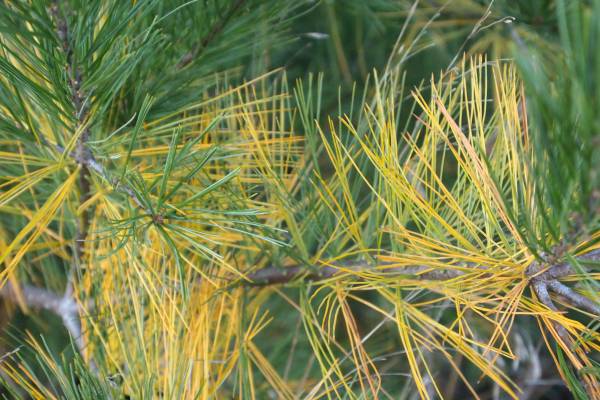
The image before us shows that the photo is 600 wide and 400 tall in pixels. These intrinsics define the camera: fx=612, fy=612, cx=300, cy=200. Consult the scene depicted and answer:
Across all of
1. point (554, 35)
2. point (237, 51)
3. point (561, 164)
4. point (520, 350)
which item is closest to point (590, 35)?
point (561, 164)

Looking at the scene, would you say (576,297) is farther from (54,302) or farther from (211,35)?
(54,302)

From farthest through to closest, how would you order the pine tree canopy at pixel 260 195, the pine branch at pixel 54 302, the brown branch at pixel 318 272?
the pine branch at pixel 54 302, the brown branch at pixel 318 272, the pine tree canopy at pixel 260 195

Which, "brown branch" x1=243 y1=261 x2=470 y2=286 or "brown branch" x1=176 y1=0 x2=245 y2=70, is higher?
"brown branch" x1=176 y1=0 x2=245 y2=70

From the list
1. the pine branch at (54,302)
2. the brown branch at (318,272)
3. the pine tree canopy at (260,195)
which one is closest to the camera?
the pine tree canopy at (260,195)

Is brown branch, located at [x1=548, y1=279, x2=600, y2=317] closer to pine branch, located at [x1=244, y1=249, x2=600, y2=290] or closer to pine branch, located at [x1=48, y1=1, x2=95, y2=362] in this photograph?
pine branch, located at [x1=244, y1=249, x2=600, y2=290]

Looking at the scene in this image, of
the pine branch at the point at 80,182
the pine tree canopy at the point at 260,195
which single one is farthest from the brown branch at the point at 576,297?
the pine branch at the point at 80,182

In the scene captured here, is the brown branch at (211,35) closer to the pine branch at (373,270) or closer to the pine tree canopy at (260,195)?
the pine tree canopy at (260,195)

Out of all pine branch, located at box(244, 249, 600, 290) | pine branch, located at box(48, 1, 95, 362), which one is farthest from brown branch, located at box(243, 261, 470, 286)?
pine branch, located at box(48, 1, 95, 362)
